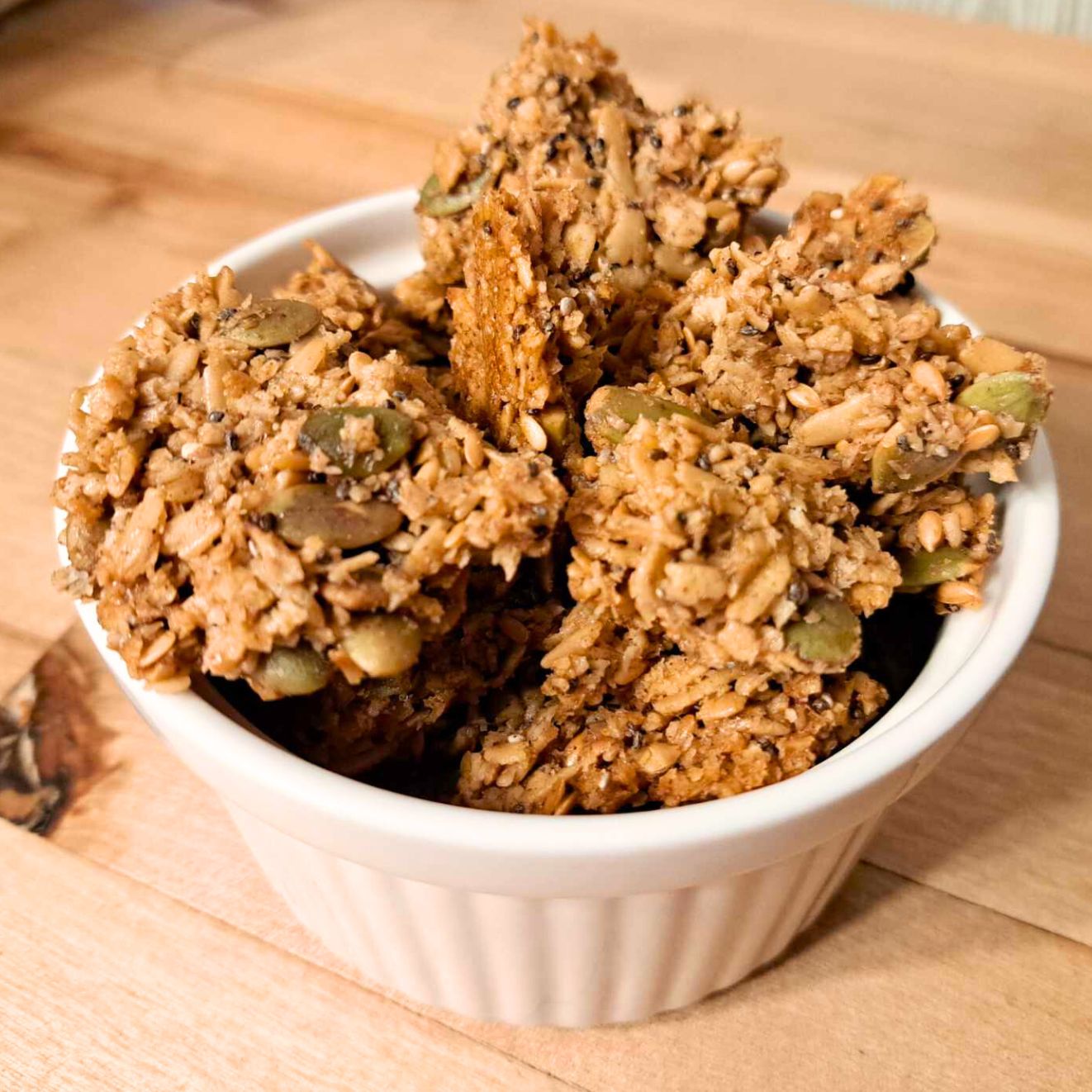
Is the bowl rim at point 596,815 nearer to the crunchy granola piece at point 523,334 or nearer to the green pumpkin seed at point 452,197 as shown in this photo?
the crunchy granola piece at point 523,334

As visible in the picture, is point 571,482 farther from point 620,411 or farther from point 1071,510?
point 1071,510

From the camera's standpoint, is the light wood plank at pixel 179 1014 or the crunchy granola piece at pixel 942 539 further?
the light wood plank at pixel 179 1014

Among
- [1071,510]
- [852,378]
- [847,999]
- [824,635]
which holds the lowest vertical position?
[847,999]

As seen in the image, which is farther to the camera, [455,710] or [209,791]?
[209,791]

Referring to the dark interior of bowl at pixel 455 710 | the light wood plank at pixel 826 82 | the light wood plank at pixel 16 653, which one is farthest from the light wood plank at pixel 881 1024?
the light wood plank at pixel 826 82

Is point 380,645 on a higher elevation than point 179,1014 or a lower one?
higher

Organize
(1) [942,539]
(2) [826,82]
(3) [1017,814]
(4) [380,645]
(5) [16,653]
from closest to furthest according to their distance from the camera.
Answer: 1. (4) [380,645]
2. (1) [942,539]
3. (3) [1017,814]
4. (5) [16,653]
5. (2) [826,82]

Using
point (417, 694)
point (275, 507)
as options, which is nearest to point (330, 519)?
point (275, 507)
